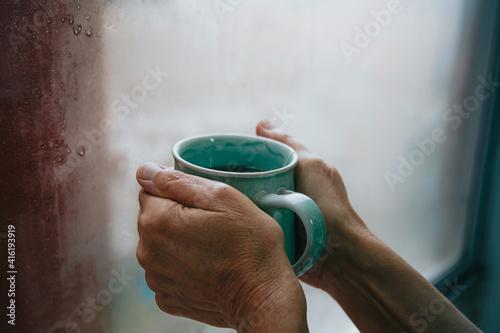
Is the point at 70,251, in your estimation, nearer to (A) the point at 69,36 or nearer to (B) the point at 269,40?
(A) the point at 69,36

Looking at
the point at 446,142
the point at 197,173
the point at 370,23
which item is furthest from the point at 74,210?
the point at 446,142

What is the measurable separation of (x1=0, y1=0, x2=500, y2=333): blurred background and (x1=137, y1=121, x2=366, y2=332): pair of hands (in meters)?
0.16

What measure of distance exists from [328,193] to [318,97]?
33 centimetres

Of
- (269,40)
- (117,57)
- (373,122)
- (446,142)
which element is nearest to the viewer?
(117,57)

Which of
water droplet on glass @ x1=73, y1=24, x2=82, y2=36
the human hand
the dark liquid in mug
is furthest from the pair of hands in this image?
water droplet on glass @ x1=73, y1=24, x2=82, y2=36

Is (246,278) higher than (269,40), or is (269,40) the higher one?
(269,40)

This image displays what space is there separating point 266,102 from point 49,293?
55cm

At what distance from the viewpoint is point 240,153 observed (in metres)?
0.63

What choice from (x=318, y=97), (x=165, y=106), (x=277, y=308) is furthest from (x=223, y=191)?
(x=318, y=97)

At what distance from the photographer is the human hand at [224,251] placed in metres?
0.50

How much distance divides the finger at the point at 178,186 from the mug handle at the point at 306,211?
0.06m

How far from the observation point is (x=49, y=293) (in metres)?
0.62

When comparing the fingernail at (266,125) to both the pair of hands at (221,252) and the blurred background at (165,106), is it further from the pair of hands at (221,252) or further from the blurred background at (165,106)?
the pair of hands at (221,252)

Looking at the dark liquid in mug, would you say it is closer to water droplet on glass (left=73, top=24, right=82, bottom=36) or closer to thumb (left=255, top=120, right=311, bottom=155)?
thumb (left=255, top=120, right=311, bottom=155)
